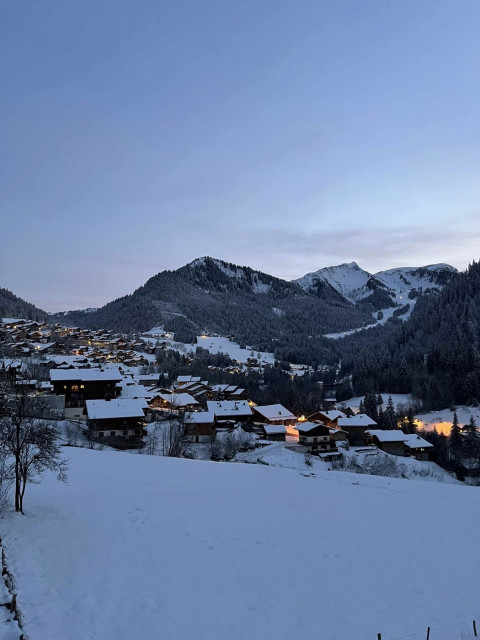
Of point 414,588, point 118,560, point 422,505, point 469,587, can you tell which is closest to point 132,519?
point 118,560

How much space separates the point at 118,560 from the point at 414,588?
413 inches

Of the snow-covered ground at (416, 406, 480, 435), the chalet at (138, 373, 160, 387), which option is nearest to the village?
the chalet at (138, 373, 160, 387)

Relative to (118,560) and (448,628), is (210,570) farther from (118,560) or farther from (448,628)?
(448,628)

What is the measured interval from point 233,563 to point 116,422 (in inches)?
1735

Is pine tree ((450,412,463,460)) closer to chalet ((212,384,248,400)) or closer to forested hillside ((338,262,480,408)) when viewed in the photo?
→ forested hillside ((338,262,480,408))

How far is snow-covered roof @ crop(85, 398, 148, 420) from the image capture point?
53219 millimetres

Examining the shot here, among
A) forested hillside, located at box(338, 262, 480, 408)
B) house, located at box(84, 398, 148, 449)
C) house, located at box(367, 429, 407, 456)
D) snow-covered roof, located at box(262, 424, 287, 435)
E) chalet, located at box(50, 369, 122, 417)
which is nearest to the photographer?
house, located at box(84, 398, 148, 449)

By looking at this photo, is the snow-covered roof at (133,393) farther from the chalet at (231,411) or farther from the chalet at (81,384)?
the chalet at (231,411)

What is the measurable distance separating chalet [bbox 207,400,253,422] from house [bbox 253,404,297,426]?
71.6 inches

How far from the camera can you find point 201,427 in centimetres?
6250

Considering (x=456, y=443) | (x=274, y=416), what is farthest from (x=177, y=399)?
(x=456, y=443)

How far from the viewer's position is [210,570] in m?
13.6

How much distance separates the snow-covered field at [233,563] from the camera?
10633mm

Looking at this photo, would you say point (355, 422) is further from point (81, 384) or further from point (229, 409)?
point (81, 384)
